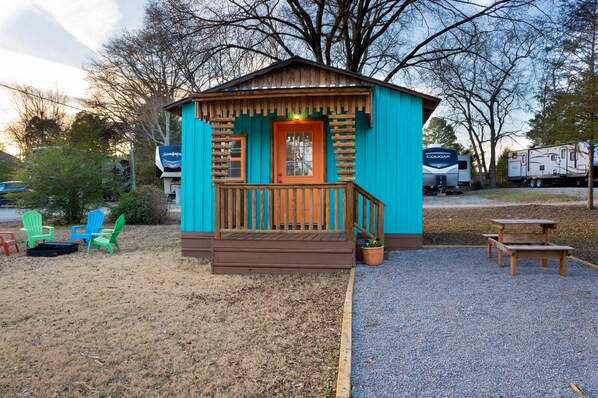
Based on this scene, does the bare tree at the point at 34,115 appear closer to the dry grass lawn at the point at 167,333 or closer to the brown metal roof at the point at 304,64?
the brown metal roof at the point at 304,64

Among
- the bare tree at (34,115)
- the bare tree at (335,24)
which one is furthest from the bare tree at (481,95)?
the bare tree at (34,115)

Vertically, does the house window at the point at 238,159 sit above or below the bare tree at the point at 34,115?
below

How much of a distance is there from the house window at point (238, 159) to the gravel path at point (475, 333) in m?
3.16

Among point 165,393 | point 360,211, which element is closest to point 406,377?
point 165,393

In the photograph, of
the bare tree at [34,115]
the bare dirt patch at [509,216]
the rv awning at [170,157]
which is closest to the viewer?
the bare dirt patch at [509,216]

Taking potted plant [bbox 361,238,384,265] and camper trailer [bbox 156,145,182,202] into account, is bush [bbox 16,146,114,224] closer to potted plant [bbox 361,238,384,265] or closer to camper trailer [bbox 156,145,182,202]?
camper trailer [bbox 156,145,182,202]

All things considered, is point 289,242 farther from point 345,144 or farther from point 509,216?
point 509,216

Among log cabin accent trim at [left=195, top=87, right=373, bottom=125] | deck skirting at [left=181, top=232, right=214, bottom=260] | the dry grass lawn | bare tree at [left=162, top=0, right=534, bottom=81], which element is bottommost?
the dry grass lawn

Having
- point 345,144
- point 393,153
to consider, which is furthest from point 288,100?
point 393,153

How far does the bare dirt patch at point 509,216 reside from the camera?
8.91 m

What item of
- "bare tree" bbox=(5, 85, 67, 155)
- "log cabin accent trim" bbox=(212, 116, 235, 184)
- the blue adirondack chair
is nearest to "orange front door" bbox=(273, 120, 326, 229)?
"log cabin accent trim" bbox=(212, 116, 235, 184)

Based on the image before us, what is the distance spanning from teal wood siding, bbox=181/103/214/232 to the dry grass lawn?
1.56m

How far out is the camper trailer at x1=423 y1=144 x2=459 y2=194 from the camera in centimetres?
2361

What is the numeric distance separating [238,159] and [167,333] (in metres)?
4.56
